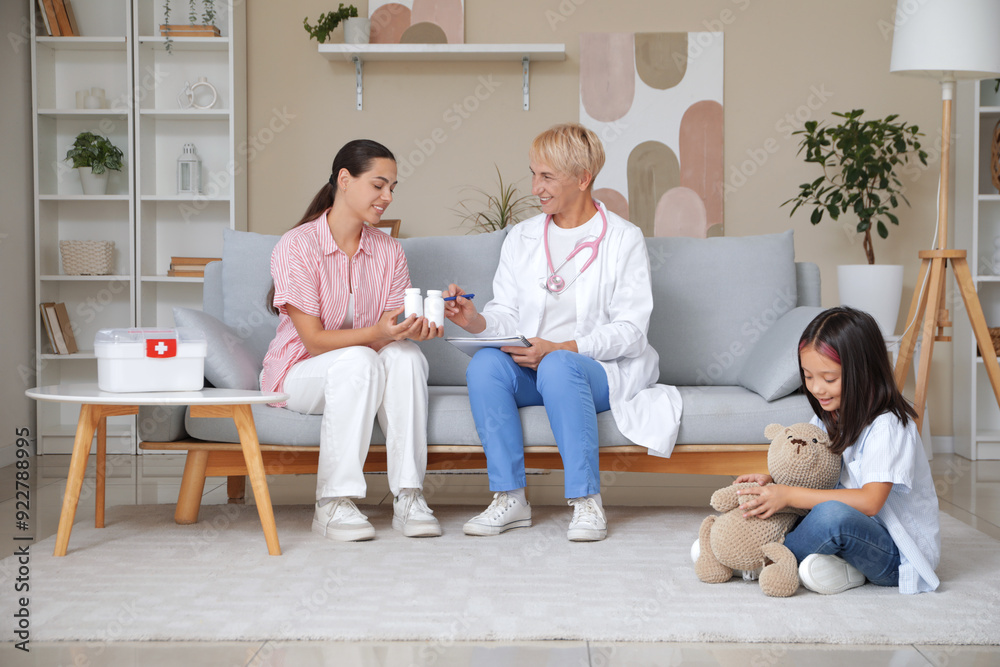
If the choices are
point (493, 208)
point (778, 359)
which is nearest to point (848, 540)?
point (778, 359)

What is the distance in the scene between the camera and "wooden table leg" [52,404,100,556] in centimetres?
204

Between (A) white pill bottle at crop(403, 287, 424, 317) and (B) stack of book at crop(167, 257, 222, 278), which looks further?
(B) stack of book at crop(167, 257, 222, 278)

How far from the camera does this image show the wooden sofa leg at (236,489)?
271 centimetres

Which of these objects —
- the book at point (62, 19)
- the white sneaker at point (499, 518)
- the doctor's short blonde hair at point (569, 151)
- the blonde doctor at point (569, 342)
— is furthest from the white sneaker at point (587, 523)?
the book at point (62, 19)

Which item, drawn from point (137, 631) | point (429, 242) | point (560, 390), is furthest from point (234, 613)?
point (429, 242)

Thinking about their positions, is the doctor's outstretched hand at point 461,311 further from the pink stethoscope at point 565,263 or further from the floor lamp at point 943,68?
the floor lamp at point 943,68

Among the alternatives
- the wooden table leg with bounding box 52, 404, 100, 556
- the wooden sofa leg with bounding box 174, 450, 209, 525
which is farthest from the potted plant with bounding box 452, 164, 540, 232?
the wooden table leg with bounding box 52, 404, 100, 556

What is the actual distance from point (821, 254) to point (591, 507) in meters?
2.31

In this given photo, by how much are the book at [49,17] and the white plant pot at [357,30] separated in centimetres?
123

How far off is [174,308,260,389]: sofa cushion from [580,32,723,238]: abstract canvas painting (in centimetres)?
210

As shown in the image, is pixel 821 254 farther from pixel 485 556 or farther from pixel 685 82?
pixel 485 556

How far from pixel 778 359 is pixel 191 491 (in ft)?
5.36

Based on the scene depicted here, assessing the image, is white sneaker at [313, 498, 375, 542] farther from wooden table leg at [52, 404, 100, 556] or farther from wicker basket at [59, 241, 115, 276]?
wicker basket at [59, 241, 115, 276]

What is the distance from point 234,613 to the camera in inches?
65.4
